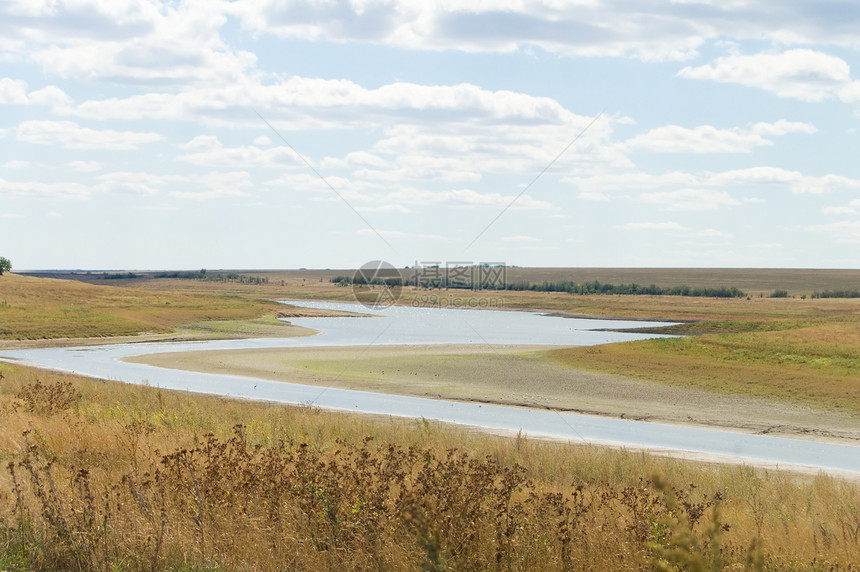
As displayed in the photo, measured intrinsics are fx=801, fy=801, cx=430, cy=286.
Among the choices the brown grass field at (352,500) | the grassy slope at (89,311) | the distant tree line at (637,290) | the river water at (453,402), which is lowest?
the river water at (453,402)

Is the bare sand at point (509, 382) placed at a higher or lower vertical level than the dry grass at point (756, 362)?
lower

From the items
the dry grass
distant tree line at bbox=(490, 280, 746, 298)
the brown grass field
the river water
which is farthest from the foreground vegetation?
distant tree line at bbox=(490, 280, 746, 298)

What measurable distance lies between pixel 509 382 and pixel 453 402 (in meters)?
5.05

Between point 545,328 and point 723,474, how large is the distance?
55534 millimetres

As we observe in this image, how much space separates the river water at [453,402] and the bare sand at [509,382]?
1218mm

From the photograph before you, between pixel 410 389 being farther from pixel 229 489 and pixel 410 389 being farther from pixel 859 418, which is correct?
pixel 229 489

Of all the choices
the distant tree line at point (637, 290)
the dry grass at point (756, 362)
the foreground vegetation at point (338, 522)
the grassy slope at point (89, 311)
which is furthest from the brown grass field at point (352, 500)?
the distant tree line at point (637, 290)

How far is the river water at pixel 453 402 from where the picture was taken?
20.2 metres

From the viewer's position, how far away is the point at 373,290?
129 m

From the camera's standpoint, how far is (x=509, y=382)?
108ft

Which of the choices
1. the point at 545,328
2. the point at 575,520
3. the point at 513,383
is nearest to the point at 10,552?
the point at 575,520

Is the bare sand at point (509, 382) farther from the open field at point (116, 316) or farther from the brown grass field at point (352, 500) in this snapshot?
Result: the open field at point (116, 316)

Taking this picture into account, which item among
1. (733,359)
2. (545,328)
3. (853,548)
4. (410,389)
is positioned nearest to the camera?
(853,548)

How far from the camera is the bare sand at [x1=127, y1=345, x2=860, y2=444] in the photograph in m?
24.5
